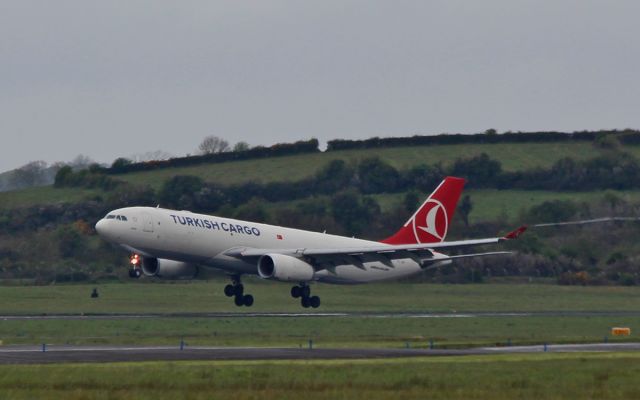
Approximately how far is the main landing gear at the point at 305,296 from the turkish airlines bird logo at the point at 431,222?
717 centimetres

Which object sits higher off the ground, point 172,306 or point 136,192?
point 136,192

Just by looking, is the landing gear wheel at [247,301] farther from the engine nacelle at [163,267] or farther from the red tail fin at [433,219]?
the red tail fin at [433,219]

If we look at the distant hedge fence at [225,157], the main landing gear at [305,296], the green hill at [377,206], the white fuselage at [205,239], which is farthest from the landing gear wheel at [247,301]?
the distant hedge fence at [225,157]

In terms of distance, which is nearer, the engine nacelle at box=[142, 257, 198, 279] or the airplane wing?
the airplane wing

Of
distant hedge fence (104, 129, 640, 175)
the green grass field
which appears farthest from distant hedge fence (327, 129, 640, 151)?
the green grass field

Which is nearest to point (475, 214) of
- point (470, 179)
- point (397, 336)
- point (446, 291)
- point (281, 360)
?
point (470, 179)

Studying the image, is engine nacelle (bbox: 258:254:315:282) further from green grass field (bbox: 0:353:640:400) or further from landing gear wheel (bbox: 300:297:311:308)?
green grass field (bbox: 0:353:640:400)

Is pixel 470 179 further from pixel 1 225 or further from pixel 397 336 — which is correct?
pixel 397 336

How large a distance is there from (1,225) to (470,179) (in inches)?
1542

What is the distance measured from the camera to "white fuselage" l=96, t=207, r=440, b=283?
60.6 m

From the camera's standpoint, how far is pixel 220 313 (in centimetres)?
6412

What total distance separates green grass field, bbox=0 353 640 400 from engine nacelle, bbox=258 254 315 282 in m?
23.6

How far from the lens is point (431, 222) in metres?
71.0

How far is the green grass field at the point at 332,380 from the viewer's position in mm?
30625
